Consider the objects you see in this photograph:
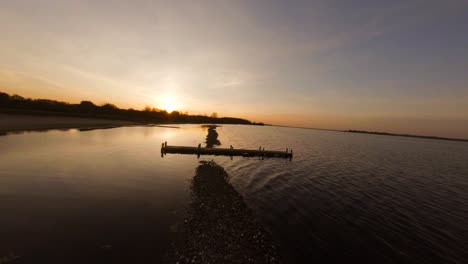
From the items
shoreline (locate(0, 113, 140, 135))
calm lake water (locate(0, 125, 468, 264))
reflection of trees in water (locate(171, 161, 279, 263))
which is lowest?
calm lake water (locate(0, 125, 468, 264))

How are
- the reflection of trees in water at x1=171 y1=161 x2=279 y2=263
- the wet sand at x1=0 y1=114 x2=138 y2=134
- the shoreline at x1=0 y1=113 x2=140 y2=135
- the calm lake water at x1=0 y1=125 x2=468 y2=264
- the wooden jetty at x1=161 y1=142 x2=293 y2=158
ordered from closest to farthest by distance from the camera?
1. the reflection of trees in water at x1=171 y1=161 x2=279 y2=263
2. the calm lake water at x1=0 y1=125 x2=468 y2=264
3. the wooden jetty at x1=161 y1=142 x2=293 y2=158
4. the shoreline at x1=0 y1=113 x2=140 y2=135
5. the wet sand at x1=0 y1=114 x2=138 y2=134

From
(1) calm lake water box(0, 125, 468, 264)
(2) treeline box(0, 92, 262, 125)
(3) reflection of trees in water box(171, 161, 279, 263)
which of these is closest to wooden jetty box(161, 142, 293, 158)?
(1) calm lake water box(0, 125, 468, 264)

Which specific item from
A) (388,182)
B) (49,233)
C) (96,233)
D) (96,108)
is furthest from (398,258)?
(96,108)

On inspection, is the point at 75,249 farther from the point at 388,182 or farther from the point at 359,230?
the point at 388,182

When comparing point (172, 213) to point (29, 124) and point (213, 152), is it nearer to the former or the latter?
point (213, 152)

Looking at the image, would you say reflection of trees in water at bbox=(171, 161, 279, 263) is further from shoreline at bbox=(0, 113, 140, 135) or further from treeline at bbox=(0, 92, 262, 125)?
treeline at bbox=(0, 92, 262, 125)

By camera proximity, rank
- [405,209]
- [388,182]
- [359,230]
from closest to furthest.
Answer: [359,230] → [405,209] → [388,182]

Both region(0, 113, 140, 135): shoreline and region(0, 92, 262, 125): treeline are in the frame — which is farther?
region(0, 92, 262, 125): treeline

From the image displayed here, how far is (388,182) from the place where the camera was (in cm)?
3222

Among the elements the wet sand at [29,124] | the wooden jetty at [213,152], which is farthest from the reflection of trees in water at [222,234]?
the wet sand at [29,124]

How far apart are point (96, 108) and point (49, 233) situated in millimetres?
170249

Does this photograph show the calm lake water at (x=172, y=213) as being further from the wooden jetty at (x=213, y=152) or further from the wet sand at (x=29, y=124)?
the wet sand at (x=29, y=124)

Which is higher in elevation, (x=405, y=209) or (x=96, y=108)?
(x=96, y=108)

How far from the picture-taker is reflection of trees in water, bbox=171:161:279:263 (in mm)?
11023
